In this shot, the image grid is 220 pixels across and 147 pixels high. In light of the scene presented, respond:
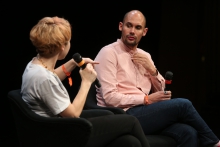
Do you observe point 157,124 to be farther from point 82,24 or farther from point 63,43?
point 82,24

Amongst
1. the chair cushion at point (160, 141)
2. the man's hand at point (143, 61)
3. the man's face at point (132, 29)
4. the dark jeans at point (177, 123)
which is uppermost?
the man's face at point (132, 29)

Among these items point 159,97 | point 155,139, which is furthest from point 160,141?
point 159,97

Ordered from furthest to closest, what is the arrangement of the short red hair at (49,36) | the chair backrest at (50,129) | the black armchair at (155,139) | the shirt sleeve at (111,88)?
1. the shirt sleeve at (111,88)
2. the black armchair at (155,139)
3. the short red hair at (49,36)
4. the chair backrest at (50,129)

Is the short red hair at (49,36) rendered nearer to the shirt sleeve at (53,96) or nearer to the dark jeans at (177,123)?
the shirt sleeve at (53,96)

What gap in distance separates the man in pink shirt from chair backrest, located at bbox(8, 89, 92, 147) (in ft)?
2.84

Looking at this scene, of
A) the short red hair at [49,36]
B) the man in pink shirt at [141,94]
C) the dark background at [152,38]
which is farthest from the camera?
the dark background at [152,38]

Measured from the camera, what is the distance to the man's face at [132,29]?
10.8 feet

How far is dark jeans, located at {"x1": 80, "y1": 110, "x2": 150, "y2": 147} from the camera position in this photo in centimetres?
235

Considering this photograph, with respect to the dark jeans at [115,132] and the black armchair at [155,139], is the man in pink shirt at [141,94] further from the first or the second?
the dark jeans at [115,132]

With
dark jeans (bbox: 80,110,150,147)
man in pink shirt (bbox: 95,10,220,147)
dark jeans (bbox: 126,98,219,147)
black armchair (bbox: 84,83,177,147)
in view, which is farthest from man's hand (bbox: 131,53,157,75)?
dark jeans (bbox: 80,110,150,147)

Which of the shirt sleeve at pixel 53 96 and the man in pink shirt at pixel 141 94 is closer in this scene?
the shirt sleeve at pixel 53 96

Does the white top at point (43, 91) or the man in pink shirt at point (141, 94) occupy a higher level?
the white top at point (43, 91)

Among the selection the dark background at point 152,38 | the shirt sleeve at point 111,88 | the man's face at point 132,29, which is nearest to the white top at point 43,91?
the shirt sleeve at point 111,88

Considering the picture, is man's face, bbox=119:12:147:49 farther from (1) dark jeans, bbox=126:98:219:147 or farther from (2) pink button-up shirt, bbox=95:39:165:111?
(1) dark jeans, bbox=126:98:219:147
